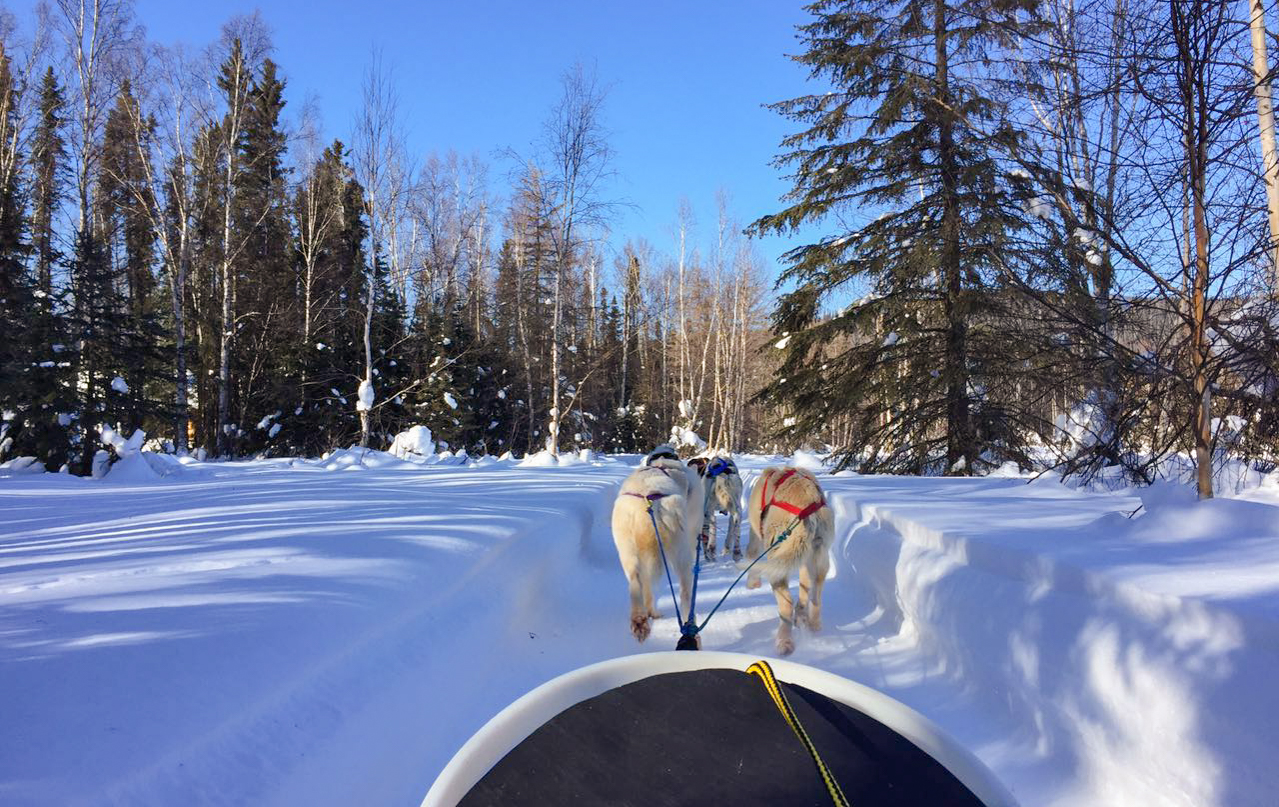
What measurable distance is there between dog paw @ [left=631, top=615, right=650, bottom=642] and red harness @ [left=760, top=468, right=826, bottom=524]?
131 centimetres

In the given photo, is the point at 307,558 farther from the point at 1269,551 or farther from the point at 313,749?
the point at 1269,551

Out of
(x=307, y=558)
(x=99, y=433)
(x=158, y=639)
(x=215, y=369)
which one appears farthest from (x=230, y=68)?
(x=158, y=639)

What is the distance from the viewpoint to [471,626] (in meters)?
4.28

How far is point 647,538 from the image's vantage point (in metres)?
4.68

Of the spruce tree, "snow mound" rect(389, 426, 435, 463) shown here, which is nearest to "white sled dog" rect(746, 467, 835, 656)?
the spruce tree

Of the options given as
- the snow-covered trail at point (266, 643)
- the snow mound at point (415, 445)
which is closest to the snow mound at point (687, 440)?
the snow mound at point (415, 445)

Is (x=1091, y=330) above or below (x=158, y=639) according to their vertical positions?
above

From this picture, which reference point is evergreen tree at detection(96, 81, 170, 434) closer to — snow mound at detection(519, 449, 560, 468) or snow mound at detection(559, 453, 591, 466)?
snow mound at detection(519, 449, 560, 468)

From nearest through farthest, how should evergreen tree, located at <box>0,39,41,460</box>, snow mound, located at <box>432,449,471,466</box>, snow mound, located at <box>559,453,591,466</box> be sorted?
evergreen tree, located at <box>0,39,41,460</box> → snow mound, located at <box>432,449,471,466</box> → snow mound, located at <box>559,453,591,466</box>

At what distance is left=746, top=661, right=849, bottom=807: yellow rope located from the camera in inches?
55.3

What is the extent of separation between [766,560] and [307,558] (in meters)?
3.19

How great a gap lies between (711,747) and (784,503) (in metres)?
3.49

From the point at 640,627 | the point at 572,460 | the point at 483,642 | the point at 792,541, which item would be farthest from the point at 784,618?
the point at 572,460

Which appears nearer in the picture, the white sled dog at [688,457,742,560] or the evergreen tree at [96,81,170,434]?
the white sled dog at [688,457,742,560]
